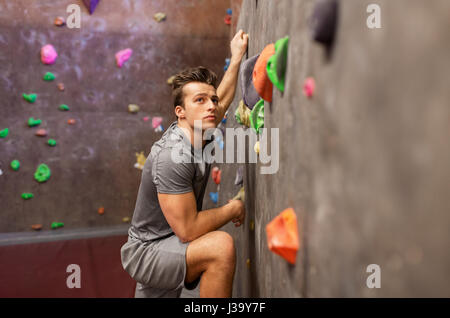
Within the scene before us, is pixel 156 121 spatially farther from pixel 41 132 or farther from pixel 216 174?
pixel 41 132

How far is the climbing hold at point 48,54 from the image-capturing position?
8.05 ft

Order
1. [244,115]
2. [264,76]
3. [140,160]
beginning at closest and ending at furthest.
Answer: [264,76] < [244,115] < [140,160]

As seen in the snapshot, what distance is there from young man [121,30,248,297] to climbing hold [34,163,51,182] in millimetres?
1565

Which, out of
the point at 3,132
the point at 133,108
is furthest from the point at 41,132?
the point at 133,108

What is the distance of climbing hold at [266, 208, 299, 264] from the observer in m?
0.67

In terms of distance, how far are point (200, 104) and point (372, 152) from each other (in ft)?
3.33

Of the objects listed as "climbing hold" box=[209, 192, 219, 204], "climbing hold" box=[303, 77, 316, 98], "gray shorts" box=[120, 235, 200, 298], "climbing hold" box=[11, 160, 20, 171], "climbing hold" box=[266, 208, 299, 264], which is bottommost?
"gray shorts" box=[120, 235, 200, 298]

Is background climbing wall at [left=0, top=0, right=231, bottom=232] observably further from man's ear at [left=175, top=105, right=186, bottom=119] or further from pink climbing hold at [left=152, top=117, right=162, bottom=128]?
man's ear at [left=175, top=105, right=186, bottom=119]

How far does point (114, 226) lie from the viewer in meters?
2.77

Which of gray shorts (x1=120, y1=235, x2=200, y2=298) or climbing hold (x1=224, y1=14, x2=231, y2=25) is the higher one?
climbing hold (x1=224, y1=14, x2=231, y2=25)

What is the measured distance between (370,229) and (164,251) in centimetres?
99

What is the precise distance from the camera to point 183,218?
1.18 meters

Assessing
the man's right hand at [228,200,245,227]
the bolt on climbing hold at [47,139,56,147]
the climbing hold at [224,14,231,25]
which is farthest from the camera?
the climbing hold at [224,14,231,25]

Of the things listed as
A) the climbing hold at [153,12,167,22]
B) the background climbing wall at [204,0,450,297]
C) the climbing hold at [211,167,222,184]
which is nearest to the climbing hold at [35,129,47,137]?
the climbing hold at [153,12,167,22]
